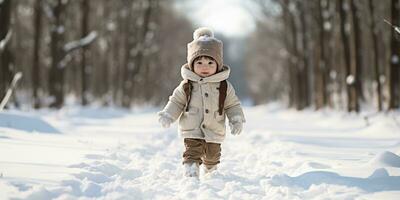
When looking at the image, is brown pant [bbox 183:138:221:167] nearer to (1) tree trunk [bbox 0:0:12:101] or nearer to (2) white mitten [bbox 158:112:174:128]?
(2) white mitten [bbox 158:112:174:128]

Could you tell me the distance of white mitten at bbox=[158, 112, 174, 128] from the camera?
506 centimetres

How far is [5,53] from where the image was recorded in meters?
11.9

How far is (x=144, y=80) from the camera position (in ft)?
118

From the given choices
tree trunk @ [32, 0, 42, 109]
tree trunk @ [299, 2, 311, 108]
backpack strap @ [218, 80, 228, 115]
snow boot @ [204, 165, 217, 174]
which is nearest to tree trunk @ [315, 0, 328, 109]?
tree trunk @ [299, 2, 311, 108]

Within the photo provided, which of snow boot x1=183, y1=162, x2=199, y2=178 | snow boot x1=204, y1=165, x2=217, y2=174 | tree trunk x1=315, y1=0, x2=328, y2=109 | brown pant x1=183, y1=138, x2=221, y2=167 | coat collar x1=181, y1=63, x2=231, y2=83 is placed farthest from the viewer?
tree trunk x1=315, y1=0, x2=328, y2=109

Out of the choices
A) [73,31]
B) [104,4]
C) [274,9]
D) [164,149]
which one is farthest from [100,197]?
[73,31]

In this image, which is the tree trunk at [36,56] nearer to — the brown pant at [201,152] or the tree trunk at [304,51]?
the tree trunk at [304,51]

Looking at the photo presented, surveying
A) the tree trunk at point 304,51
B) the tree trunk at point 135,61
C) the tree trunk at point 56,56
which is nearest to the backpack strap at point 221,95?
the tree trunk at point 56,56

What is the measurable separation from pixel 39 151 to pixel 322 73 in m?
15.9

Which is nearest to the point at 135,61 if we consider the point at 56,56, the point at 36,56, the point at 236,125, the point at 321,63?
the point at 56,56

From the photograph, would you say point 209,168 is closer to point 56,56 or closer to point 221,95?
point 221,95

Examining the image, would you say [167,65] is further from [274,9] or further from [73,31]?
[274,9]

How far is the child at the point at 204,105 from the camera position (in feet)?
16.9

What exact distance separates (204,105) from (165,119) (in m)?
0.47
